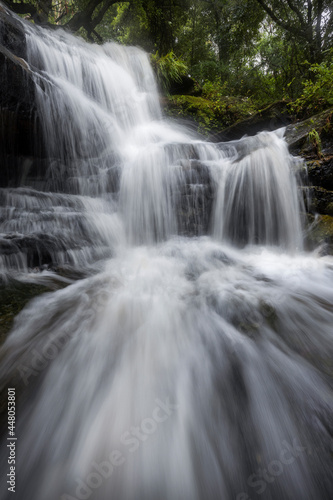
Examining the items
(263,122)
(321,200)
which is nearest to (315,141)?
(321,200)

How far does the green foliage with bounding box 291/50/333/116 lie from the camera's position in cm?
512

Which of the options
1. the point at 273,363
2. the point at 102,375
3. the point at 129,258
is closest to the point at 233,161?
the point at 129,258

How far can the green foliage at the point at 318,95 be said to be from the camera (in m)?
5.12

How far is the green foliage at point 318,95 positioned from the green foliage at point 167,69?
174 inches

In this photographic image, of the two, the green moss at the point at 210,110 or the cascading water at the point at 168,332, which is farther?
the green moss at the point at 210,110

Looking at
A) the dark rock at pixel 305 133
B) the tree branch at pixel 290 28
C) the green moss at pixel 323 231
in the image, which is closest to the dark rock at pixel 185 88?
the tree branch at pixel 290 28

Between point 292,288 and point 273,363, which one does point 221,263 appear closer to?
point 292,288

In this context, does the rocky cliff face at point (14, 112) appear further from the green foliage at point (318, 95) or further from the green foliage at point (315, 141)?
the green foliage at point (318, 95)

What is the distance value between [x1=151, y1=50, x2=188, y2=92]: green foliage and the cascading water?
16.2 feet

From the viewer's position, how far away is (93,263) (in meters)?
3.36

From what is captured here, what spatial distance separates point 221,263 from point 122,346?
2.10 metres

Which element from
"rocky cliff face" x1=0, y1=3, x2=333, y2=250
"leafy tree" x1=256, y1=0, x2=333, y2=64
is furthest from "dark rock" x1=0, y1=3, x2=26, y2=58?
"leafy tree" x1=256, y1=0, x2=333, y2=64

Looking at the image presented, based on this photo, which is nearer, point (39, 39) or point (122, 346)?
point (122, 346)

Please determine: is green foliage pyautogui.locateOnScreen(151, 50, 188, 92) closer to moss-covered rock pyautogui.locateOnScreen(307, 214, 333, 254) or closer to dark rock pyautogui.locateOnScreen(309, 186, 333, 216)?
dark rock pyautogui.locateOnScreen(309, 186, 333, 216)
